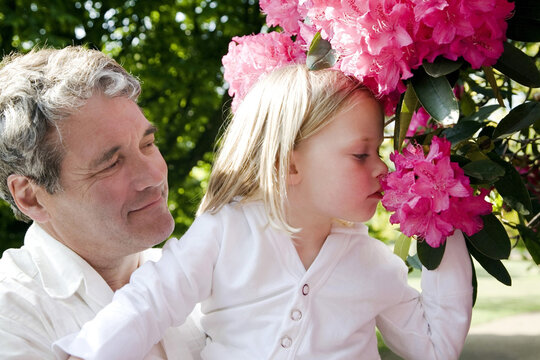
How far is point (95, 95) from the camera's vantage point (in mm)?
1757

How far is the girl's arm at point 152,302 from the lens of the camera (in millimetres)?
1508

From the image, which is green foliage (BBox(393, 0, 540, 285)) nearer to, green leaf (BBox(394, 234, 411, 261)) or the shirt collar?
green leaf (BBox(394, 234, 411, 261))

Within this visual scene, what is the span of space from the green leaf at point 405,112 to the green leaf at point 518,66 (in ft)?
0.63

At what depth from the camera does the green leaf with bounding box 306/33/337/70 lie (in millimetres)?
1582

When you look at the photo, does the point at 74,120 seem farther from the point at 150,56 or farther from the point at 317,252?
the point at 150,56

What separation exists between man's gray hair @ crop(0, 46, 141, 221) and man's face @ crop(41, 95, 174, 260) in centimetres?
3

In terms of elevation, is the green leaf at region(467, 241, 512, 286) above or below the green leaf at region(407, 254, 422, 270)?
above

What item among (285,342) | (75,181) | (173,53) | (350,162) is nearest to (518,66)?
(350,162)

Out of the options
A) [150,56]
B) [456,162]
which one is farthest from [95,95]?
[150,56]

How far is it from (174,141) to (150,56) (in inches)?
33.9

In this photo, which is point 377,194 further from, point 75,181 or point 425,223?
point 75,181

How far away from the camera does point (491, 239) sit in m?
1.51

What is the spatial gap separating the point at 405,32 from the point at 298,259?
0.66 metres

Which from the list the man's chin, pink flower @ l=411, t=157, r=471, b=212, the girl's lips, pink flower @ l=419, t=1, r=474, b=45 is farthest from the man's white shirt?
pink flower @ l=419, t=1, r=474, b=45
